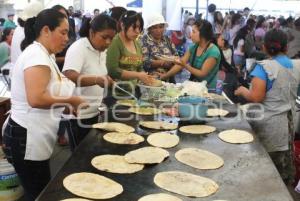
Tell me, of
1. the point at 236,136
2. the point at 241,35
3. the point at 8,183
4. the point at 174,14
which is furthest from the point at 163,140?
the point at 174,14

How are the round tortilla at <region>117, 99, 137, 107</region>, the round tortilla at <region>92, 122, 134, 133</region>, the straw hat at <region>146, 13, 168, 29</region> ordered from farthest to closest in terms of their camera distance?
the straw hat at <region>146, 13, 168, 29</region> < the round tortilla at <region>117, 99, 137, 107</region> < the round tortilla at <region>92, 122, 134, 133</region>

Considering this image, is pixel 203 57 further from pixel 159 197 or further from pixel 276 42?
pixel 159 197

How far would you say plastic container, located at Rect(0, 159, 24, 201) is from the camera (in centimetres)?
242

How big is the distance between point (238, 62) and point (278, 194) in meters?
5.45

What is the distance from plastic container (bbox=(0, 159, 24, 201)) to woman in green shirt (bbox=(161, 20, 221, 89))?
171 centimetres

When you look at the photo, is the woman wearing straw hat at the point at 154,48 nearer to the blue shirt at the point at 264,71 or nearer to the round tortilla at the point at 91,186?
the blue shirt at the point at 264,71

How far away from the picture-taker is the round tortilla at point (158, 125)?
83.9 inches

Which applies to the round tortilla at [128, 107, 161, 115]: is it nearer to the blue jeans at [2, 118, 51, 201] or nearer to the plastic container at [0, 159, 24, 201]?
the blue jeans at [2, 118, 51, 201]

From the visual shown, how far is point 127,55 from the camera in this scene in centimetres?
274

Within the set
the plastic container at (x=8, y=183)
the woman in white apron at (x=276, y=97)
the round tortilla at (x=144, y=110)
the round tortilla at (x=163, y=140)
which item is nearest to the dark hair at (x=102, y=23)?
the round tortilla at (x=144, y=110)

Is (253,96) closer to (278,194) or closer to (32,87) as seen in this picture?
(278,194)

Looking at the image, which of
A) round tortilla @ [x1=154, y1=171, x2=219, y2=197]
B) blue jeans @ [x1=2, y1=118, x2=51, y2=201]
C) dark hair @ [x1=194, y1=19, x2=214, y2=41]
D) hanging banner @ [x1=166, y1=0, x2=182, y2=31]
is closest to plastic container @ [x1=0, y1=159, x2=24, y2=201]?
blue jeans @ [x1=2, y1=118, x2=51, y2=201]

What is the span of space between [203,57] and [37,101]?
1.93m

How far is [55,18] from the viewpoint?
66.3 inches
